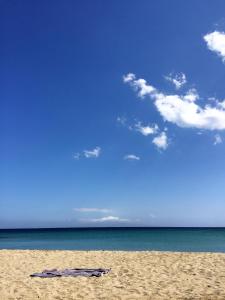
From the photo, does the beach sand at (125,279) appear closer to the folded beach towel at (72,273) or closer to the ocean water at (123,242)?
the folded beach towel at (72,273)

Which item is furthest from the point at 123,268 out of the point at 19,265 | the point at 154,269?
the point at 19,265

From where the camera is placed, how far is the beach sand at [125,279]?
10852 millimetres

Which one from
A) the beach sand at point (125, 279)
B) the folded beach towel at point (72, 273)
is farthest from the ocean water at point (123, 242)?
the folded beach towel at point (72, 273)

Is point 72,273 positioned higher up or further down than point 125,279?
higher up

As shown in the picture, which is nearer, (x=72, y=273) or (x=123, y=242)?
(x=72, y=273)

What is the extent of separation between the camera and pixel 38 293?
1103 cm

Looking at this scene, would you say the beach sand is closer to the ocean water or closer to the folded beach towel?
the folded beach towel

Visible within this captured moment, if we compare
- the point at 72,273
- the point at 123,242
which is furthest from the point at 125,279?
the point at 123,242

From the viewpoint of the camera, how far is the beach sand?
1085 centimetres

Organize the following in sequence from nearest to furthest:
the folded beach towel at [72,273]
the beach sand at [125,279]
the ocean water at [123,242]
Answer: the beach sand at [125,279] → the folded beach towel at [72,273] → the ocean water at [123,242]

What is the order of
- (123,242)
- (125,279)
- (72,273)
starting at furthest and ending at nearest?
(123,242) → (72,273) → (125,279)

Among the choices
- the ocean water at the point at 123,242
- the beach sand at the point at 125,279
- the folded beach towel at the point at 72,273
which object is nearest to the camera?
the beach sand at the point at 125,279

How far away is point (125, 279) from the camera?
13102mm

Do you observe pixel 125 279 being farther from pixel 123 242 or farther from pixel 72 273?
pixel 123 242
